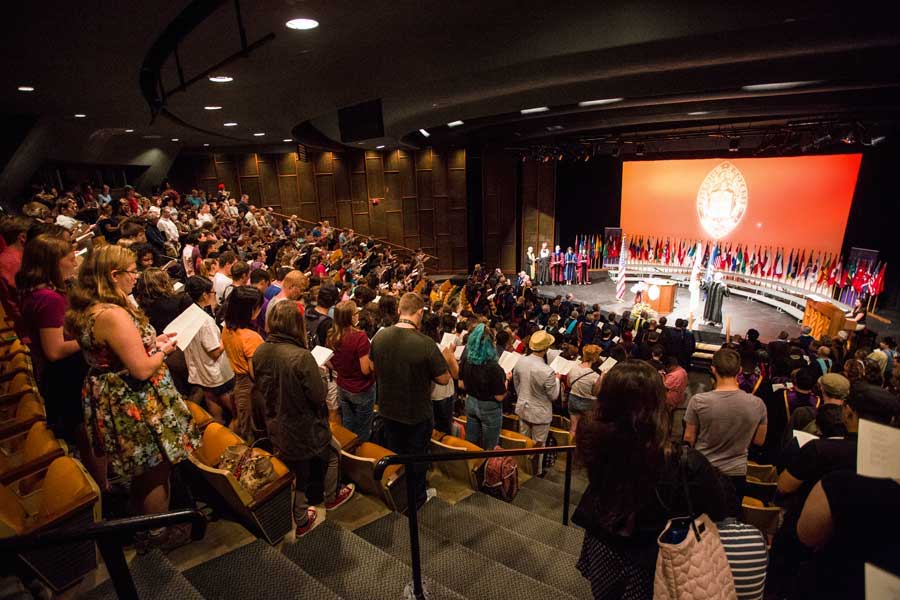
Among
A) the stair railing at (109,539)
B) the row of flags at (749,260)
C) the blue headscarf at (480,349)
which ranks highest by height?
the stair railing at (109,539)

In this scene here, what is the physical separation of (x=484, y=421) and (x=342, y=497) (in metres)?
1.34

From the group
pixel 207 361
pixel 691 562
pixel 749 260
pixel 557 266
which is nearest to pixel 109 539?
pixel 691 562

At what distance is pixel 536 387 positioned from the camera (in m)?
4.02

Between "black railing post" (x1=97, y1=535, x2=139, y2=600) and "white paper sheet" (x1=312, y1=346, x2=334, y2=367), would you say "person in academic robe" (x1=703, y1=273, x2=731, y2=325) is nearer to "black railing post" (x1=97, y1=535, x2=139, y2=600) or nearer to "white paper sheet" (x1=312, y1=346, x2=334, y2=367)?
"white paper sheet" (x1=312, y1=346, x2=334, y2=367)

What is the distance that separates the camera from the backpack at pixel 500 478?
3453mm

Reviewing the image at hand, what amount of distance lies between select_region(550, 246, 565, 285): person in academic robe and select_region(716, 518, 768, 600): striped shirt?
14.0 metres

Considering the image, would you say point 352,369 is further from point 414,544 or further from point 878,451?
point 878,451

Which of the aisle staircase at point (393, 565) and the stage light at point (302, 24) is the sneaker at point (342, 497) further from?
the stage light at point (302, 24)

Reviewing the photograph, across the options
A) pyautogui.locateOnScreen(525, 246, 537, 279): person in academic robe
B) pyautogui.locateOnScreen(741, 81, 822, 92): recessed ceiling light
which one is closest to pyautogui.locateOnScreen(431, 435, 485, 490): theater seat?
pyautogui.locateOnScreen(741, 81, 822, 92): recessed ceiling light

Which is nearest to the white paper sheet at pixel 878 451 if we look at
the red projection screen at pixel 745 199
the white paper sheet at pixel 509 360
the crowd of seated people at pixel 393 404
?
the crowd of seated people at pixel 393 404

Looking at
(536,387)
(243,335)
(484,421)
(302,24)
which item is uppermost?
(302,24)

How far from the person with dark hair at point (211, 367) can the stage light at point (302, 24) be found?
2.18m

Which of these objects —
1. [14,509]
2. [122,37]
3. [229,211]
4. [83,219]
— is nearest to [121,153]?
[229,211]

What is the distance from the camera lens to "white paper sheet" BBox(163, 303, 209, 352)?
7.66ft
